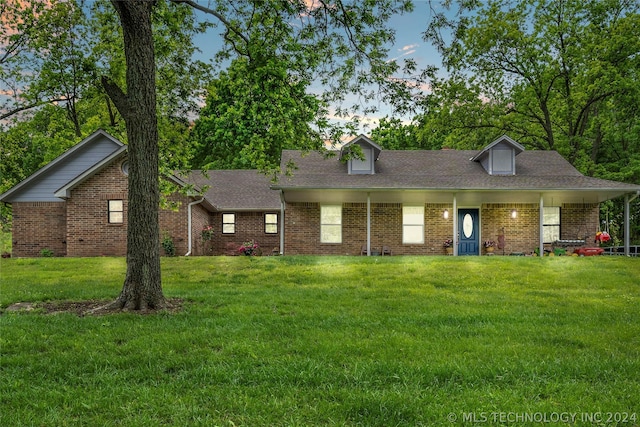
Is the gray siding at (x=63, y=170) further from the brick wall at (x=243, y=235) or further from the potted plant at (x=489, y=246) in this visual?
the potted plant at (x=489, y=246)

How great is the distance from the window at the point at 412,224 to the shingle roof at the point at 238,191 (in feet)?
20.4

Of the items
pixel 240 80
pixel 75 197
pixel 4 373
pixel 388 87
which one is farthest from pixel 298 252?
pixel 4 373

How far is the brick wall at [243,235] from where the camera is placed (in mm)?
22734

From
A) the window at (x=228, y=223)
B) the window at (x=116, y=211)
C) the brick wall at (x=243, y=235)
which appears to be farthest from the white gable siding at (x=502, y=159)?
the window at (x=116, y=211)

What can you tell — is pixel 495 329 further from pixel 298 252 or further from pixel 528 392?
pixel 298 252

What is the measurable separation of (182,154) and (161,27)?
284cm

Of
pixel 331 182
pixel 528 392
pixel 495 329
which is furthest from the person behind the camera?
pixel 331 182

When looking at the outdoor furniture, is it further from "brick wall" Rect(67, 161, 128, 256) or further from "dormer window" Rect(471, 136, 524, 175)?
"brick wall" Rect(67, 161, 128, 256)

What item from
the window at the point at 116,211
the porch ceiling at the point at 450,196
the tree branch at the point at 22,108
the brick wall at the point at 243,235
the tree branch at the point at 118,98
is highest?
the tree branch at the point at 22,108

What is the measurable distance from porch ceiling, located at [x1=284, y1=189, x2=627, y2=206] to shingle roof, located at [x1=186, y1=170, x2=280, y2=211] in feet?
11.0

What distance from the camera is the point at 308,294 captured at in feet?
28.0

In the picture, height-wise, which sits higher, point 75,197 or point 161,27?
point 161,27

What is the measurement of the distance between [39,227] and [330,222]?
12.9 metres

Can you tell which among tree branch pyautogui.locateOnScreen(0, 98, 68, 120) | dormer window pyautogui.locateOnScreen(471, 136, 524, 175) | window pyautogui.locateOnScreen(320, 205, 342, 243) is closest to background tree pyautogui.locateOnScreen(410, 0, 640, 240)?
dormer window pyautogui.locateOnScreen(471, 136, 524, 175)
